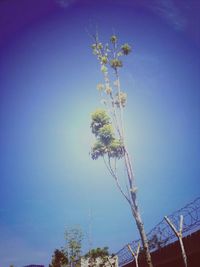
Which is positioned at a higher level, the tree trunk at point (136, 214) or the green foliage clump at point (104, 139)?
the green foliage clump at point (104, 139)

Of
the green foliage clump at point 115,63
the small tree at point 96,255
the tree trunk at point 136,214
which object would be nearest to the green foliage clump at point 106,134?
the tree trunk at point 136,214

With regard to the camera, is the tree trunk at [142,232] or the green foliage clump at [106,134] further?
the green foliage clump at [106,134]

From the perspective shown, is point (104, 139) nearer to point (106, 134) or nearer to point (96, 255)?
point (106, 134)

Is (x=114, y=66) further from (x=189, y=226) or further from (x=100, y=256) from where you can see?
(x=100, y=256)

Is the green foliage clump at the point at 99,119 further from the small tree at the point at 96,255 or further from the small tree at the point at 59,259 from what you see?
the small tree at the point at 59,259

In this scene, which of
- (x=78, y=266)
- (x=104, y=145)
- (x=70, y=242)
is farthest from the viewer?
(x=70, y=242)

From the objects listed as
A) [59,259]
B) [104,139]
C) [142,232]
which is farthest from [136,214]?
[59,259]

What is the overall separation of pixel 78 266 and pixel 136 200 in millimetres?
29375

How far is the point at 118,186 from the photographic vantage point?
11.9m

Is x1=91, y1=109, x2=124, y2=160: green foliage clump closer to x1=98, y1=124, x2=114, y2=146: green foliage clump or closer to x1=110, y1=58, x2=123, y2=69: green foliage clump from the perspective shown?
x1=98, y1=124, x2=114, y2=146: green foliage clump

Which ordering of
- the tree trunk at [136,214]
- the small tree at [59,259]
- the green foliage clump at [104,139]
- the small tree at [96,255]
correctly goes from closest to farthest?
the tree trunk at [136,214], the green foliage clump at [104,139], the small tree at [96,255], the small tree at [59,259]

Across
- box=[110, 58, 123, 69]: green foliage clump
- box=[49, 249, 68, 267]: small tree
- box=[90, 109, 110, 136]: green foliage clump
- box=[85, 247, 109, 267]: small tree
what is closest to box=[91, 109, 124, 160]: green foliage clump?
box=[90, 109, 110, 136]: green foliage clump

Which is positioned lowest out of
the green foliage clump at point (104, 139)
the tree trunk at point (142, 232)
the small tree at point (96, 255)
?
the tree trunk at point (142, 232)

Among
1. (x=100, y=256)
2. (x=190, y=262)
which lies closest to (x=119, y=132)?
(x=190, y=262)
